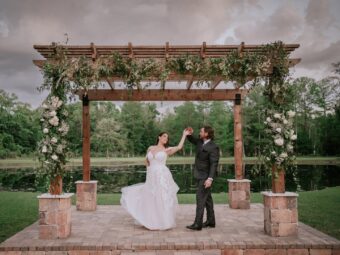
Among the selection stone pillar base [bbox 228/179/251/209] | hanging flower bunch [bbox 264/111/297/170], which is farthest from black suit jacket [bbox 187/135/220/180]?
stone pillar base [bbox 228/179/251/209]

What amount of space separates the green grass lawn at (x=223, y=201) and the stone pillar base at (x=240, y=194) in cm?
136

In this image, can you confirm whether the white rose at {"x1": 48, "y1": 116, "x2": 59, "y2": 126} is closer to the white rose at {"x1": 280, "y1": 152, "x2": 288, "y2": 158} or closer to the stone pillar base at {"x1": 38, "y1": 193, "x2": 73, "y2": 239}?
the stone pillar base at {"x1": 38, "y1": 193, "x2": 73, "y2": 239}

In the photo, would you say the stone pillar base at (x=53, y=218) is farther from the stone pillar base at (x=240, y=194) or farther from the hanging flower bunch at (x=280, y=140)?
the stone pillar base at (x=240, y=194)

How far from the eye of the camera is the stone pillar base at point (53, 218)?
638 centimetres

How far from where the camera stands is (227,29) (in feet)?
55.9

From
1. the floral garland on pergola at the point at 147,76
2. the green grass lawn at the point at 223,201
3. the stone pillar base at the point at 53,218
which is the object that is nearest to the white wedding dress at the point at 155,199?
the stone pillar base at the point at 53,218

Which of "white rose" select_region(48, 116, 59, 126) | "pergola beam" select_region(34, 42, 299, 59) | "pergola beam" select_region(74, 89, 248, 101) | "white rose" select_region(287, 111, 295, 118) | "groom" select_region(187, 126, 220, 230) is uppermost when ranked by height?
"pergola beam" select_region(34, 42, 299, 59)

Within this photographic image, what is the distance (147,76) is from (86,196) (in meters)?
3.95

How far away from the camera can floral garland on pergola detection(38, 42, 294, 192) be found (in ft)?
21.7

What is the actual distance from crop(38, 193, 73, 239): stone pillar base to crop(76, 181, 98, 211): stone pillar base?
9.46 ft

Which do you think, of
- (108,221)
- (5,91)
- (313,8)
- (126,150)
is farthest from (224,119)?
(108,221)

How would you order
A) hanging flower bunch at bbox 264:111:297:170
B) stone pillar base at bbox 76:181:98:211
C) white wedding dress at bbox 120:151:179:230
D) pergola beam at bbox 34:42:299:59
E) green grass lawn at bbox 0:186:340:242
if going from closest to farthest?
1. hanging flower bunch at bbox 264:111:297:170
2. pergola beam at bbox 34:42:299:59
3. white wedding dress at bbox 120:151:179:230
4. green grass lawn at bbox 0:186:340:242
5. stone pillar base at bbox 76:181:98:211

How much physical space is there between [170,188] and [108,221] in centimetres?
170

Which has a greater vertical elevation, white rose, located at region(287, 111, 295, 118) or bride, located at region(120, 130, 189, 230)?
white rose, located at region(287, 111, 295, 118)
